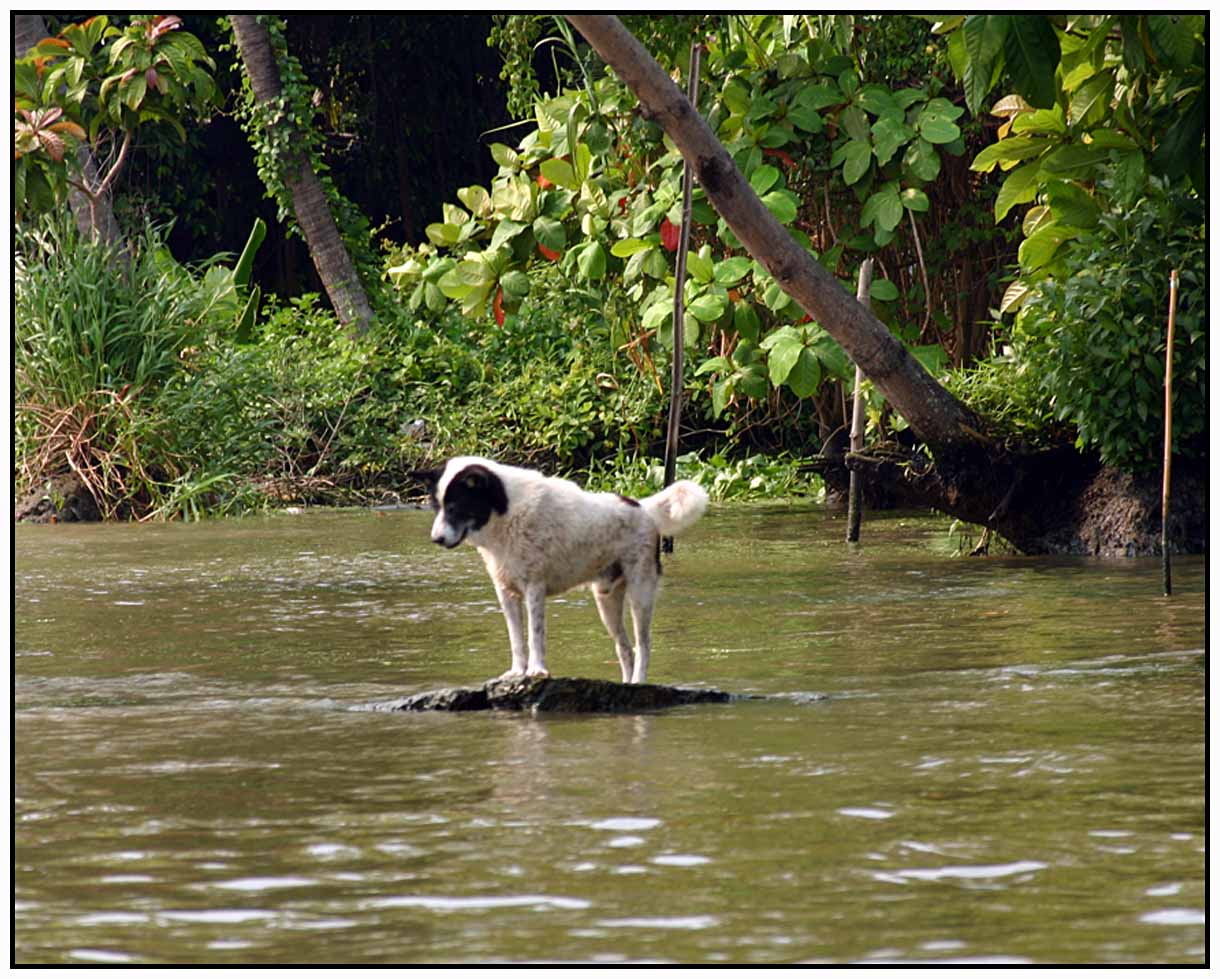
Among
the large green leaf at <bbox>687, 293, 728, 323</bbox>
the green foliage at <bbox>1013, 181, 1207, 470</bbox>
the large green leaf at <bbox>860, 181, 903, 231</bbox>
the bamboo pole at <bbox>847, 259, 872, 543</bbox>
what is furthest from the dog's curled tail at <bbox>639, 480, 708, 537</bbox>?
the large green leaf at <bbox>860, 181, 903, 231</bbox>

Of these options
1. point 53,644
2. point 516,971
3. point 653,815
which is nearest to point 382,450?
point 53,644

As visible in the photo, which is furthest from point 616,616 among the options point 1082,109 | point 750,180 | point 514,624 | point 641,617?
point 750,180

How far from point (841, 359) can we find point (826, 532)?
140 centimetres

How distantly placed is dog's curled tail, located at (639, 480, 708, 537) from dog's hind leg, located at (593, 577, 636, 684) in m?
0.30

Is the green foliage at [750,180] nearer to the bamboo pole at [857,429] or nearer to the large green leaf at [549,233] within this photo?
the large green leaf at [549,233]

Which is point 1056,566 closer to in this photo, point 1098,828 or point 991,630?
point 991,630

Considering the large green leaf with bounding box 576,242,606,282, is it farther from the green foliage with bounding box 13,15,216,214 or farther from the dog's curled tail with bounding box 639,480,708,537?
the dog's curled tail with bounding box 639,480,708,537

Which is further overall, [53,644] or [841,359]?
[841,359]

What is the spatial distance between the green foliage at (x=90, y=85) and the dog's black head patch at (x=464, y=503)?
8338 millimetres

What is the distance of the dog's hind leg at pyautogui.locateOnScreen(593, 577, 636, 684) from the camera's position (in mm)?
8047

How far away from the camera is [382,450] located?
19.0m

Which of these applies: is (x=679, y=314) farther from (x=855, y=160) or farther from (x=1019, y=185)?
(x=855, y=160)

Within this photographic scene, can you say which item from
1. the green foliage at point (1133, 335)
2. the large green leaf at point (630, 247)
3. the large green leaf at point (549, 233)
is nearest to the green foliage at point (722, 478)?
the large green leaf at point (549, 233)

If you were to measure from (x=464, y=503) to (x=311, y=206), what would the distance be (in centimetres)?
1444
